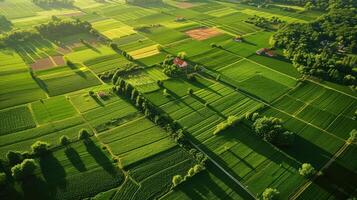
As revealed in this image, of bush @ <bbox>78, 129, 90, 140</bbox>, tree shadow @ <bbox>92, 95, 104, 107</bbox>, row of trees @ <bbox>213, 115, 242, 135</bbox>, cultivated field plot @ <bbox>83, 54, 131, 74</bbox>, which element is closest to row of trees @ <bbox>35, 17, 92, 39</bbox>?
cultivated field plot @ <bbox>83, 54, 131, 74</bbox>

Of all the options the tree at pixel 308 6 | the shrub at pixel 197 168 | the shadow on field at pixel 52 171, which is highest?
the tree at pixel 308 6

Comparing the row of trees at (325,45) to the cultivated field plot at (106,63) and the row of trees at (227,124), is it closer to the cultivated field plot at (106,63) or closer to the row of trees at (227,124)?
the row of trees at (227,124)

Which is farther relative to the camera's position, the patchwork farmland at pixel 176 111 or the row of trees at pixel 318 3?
the row of trees at pixel 318 3

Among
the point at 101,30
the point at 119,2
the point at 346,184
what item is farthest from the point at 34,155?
the point at 119,2

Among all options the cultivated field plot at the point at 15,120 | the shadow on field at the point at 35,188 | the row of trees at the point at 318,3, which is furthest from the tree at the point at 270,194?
the row of trees at the point at 318,3

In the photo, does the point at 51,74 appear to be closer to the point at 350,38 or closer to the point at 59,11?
the point at 59,11

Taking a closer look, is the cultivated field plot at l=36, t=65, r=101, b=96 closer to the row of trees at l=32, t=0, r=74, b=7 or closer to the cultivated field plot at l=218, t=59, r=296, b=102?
the cultivated field plot at l=218, t=59, r=296, b=102
